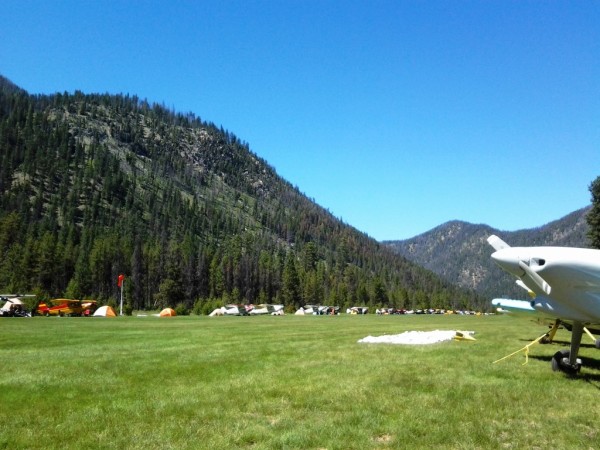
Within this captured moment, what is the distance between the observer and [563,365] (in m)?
11.3

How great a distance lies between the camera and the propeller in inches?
389

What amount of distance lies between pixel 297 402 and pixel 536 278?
5984 millimetres

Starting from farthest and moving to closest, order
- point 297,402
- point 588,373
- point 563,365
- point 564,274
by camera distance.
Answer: point 588,373
point 563,365
point 564,274
point 297,402

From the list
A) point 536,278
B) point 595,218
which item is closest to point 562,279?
point 536,278

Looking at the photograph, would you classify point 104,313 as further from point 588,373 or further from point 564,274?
point 564,274

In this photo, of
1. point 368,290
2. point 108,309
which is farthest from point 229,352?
point 368,290

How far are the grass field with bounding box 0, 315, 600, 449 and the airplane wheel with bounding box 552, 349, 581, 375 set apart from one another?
1.27ft

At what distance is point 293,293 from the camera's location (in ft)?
394

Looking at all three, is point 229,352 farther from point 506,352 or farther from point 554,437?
point 554,437

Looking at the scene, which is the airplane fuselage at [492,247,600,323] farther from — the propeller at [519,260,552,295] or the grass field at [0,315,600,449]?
the grass field at [0,315,600,449]

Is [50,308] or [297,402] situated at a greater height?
[50,308]

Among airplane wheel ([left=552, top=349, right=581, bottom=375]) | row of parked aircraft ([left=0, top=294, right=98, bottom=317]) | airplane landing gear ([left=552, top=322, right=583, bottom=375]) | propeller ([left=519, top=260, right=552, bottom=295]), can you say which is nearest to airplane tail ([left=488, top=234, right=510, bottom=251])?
propeller ([left=519, top=260, right=552, bottom=295])

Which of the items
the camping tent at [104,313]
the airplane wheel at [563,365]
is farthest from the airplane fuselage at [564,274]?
the camping tent at [104,313]

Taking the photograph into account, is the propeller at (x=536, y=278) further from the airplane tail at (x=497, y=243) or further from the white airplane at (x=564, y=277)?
the airplane tail at (x=497, y=243)
